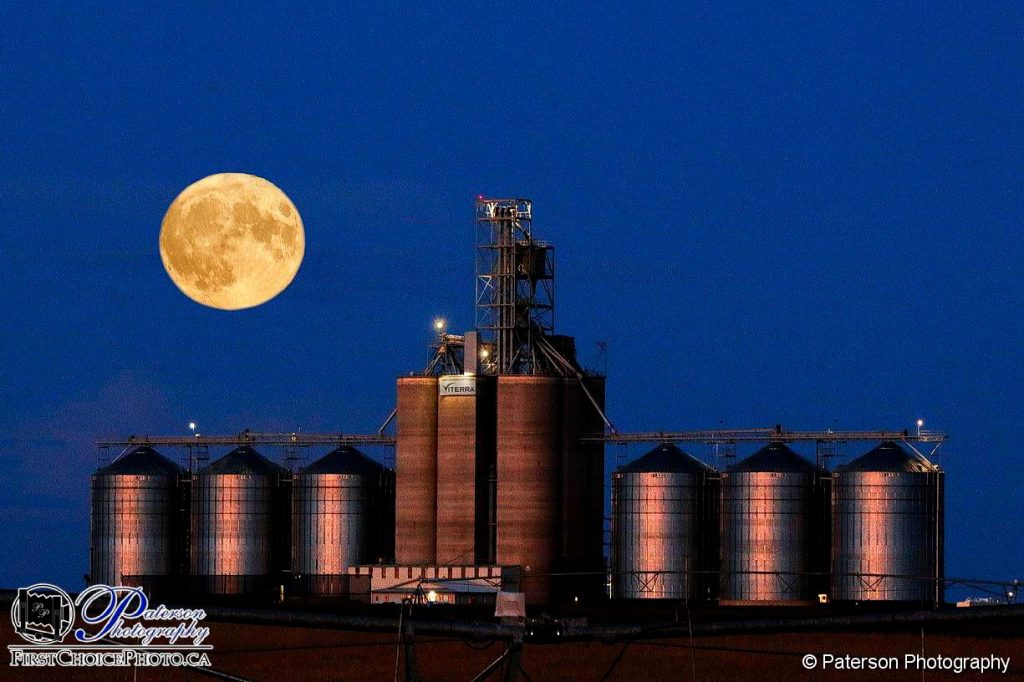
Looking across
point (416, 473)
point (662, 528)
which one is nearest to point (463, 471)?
point (416, 473)

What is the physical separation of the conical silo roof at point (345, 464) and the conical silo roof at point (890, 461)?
31.0 metres

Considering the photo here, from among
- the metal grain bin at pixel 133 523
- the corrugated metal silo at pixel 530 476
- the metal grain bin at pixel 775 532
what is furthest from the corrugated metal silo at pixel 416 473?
the metal grain bin at pixel 133 523

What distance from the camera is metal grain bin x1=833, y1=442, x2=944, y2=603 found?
10362cm

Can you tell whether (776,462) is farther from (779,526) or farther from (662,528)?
(662,528)

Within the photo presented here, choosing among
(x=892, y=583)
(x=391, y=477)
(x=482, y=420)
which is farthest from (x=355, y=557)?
(x=892, y=583)

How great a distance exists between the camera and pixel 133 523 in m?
122

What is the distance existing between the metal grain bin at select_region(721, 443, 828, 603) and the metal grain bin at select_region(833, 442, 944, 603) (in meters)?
1.83

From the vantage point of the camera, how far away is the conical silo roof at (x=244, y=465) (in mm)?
121438

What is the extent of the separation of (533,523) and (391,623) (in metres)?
85.3

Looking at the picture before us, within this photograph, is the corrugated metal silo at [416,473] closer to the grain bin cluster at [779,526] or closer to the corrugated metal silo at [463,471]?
the corrugated metal silo at [463,471]

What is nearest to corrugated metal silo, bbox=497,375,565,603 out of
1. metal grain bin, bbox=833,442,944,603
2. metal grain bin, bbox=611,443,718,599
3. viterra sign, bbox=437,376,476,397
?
viterra sign, bbox=437,376,476,397

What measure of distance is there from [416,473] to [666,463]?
1531 cm

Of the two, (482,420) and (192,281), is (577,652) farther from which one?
(482,420)

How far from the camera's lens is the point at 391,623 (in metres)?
23.8
